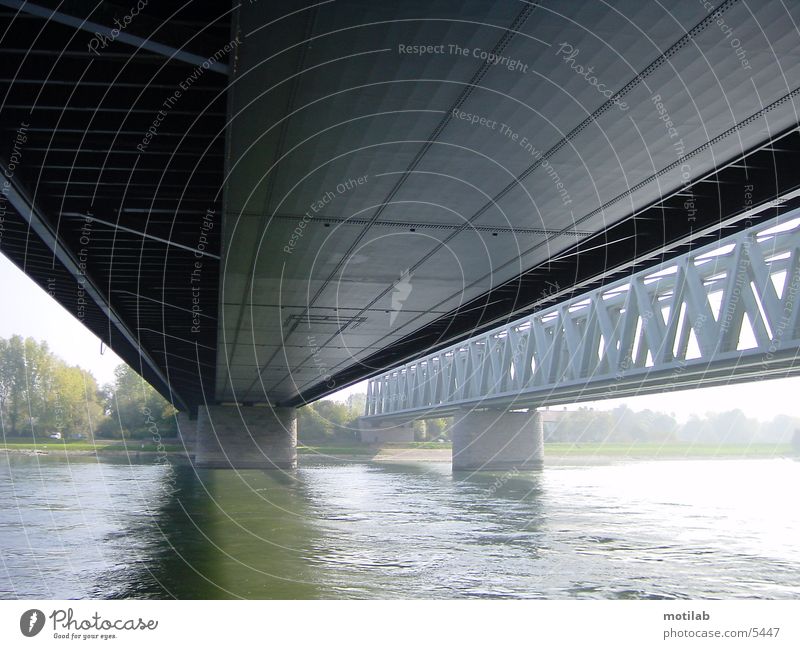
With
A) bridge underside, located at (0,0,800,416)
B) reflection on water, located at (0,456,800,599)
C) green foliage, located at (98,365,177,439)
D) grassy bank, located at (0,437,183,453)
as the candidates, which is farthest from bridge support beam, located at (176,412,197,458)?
bridge underside, located at (0,0,800,416)

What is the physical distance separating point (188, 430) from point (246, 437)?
1169 inches

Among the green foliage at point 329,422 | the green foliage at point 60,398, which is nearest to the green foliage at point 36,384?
the green foliage at point 60,398

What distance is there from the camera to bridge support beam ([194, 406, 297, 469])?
3430 inches

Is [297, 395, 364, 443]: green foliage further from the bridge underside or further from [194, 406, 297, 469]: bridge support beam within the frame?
the bridge underside

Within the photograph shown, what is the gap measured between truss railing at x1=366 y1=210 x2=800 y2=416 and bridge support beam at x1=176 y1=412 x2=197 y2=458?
5620 cm

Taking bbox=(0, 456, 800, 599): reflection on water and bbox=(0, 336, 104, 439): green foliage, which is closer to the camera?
bbox=(0, 456, 800, 599): reflection on water

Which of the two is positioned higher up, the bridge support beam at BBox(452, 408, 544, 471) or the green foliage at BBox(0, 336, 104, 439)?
the green foliage at BBox(0, 336, 104, 439)

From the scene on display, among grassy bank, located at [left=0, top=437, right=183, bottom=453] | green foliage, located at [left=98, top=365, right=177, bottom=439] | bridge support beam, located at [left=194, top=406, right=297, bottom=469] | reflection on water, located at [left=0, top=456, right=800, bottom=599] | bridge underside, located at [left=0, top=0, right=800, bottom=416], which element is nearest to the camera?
bridge underside, located at [left=0, top=0, right=800, bottom=416]

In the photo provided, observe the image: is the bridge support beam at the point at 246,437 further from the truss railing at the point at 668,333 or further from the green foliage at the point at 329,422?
the green foliage at the point at 329,422

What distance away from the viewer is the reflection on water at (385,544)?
2208 centimetres

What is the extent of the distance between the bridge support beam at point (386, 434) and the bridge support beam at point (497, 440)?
56.1 meters

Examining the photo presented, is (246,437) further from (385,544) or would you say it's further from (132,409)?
(385,544)

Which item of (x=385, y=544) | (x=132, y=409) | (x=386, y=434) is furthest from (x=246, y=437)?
(x=386, y=434)
